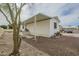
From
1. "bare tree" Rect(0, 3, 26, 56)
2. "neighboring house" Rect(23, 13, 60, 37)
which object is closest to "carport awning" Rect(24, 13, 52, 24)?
"neighboring house" Rect(23, 13, 60, 37)

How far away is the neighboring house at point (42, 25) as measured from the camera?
246 cm

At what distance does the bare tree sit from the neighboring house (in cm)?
12

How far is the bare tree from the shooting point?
2.39 metres

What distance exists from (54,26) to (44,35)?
0.61 ft

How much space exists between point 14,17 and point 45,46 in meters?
0.58

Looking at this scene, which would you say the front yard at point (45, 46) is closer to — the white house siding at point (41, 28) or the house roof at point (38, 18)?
the white house siding at point (41, 28)

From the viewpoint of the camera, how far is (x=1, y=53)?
2.46 m

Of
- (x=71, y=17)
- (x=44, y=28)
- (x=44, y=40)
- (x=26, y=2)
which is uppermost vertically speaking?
(x=26, y=2)

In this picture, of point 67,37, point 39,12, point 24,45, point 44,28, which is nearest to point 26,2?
point 39,12

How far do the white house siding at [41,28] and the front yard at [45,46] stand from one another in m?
0.07

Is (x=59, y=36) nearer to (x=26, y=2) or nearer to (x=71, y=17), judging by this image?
(x=71, y=17)

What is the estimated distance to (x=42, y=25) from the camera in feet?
8.09

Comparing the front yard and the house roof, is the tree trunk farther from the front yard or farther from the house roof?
the house roof

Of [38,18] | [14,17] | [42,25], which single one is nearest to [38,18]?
[38,18]
